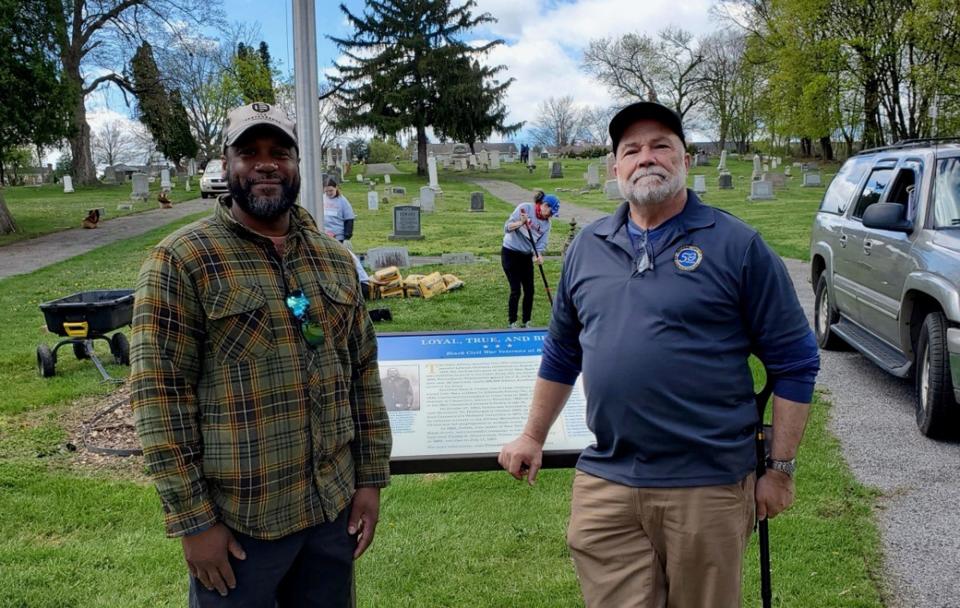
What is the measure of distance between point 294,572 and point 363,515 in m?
0.26

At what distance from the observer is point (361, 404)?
2508mm

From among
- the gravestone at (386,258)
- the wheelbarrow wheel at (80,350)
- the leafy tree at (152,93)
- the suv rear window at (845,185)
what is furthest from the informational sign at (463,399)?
the leafy tree at (152,93)

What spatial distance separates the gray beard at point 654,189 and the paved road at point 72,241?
1675cm

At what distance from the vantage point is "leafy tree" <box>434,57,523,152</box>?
166 ft

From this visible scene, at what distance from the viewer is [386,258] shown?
15406 mm

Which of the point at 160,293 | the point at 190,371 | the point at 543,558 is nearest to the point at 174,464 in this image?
the point at 190,371

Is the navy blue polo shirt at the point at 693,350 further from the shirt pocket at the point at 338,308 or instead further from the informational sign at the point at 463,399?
the informational sign at the point at 463,399

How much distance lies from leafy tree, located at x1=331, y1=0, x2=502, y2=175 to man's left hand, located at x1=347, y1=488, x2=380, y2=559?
4868 centimetres

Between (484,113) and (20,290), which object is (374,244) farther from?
(484,113)

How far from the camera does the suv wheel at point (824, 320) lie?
8.63 meters

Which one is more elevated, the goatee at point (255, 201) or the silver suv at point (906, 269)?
the goatee at point (255, 201)

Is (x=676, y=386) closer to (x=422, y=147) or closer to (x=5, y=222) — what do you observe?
(x=5, y=222)

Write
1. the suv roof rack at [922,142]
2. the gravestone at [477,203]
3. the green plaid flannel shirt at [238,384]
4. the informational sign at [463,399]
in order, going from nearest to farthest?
the green plaid flannel shirt at [238,384] < the informational sign at [463,399] < the suv roof rack at [922,142] < the gravestone at [477,203]

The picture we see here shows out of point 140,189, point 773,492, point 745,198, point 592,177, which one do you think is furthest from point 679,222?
point 140,189
